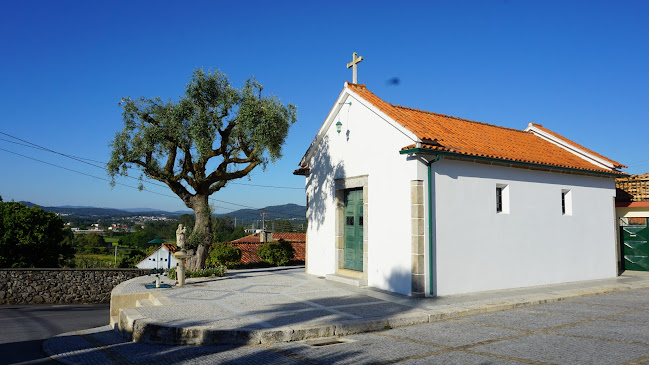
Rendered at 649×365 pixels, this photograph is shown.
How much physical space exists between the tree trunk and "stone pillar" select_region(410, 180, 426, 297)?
286 inches

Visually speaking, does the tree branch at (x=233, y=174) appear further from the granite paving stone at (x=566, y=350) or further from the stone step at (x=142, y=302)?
the granite paving stone at (x=566, y=350)

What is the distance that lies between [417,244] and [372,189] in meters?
2.27

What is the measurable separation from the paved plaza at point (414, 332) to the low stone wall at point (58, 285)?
12726mm

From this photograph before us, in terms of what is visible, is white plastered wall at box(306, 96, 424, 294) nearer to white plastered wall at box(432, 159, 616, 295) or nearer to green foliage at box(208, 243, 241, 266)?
A: white plastered wall at box(432, 159, 616, 295)

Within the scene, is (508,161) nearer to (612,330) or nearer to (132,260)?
(612,330)

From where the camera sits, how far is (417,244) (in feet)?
33.3

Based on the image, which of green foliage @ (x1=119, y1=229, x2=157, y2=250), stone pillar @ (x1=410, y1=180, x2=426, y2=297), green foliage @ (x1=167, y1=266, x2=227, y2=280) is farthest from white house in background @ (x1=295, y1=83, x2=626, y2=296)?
green foliage @ (x1=119, y1=229, x2=157, y2=250)

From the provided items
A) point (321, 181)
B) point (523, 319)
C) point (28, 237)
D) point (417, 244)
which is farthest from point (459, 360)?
point (28, 237)

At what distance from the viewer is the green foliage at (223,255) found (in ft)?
57.8

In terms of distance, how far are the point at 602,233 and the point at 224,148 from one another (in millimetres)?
13249

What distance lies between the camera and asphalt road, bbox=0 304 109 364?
778 centimetres

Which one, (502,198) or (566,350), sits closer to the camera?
(566,350)

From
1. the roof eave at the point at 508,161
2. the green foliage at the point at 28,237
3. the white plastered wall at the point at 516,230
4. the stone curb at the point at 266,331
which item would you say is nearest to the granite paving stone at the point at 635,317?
the stone curb at the point at 266,331

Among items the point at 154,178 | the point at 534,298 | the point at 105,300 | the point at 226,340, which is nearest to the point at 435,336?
the point at 226,340
